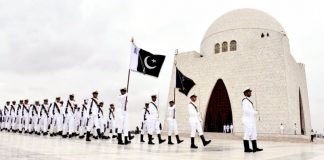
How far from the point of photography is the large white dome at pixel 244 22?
3591 cm

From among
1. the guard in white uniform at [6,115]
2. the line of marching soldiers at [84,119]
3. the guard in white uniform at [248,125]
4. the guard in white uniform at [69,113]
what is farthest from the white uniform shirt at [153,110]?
the guard in white uniform at [6,115]

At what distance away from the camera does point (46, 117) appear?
1659cm

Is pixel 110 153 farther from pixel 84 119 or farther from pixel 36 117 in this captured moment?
pixel 36 117

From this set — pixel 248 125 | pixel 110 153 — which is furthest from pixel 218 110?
pixel 110 153

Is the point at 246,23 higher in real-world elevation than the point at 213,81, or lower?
higher

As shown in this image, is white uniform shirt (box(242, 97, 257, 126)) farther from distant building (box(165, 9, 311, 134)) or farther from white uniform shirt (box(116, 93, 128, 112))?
distant building (box(165, 9, 311, 134))

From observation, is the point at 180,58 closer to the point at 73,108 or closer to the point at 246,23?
the point at 246,23

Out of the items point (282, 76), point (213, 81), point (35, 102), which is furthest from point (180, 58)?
point (35, 102)

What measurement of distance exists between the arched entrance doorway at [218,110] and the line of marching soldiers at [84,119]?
60.5ft

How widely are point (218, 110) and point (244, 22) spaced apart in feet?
36.1

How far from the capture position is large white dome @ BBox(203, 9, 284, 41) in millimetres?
35906

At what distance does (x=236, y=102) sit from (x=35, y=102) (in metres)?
20.0

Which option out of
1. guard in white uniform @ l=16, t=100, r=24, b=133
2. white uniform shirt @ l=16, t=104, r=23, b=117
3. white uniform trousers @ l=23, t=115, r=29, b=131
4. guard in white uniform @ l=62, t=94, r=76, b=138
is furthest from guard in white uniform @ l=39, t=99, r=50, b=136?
white uniform shirt @ l=16, t=104, r=23, b=117

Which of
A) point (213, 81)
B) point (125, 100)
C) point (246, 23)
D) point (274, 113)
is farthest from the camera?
point (246, 23)
